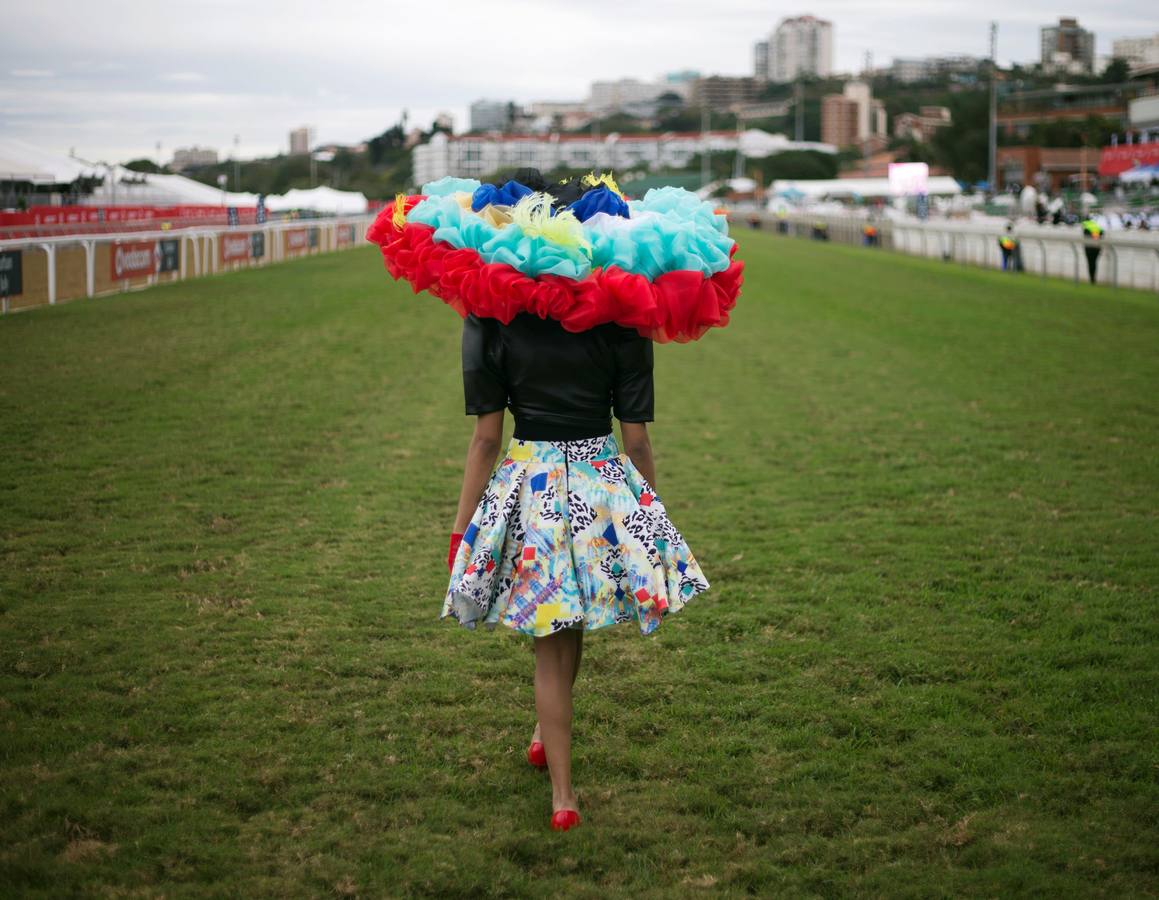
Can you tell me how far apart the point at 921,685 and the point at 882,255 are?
43.8m

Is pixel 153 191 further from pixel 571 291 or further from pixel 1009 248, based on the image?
pixel 571 291

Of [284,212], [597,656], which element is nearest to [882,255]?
[284,212]

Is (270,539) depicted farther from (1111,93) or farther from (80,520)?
(1111,93)

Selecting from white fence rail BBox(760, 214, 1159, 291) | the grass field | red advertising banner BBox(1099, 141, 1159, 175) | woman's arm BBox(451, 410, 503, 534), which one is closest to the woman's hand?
woman's arm BBox(451, 410, 503, 534)

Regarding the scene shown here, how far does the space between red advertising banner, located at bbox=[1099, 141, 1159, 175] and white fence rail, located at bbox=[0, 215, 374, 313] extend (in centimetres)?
3974

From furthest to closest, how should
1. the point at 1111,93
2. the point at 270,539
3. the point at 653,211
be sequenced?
1. the point at 1111,93
2. the point at 270,539
3. the point at 653,211

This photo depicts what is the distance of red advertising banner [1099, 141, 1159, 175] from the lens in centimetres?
5516

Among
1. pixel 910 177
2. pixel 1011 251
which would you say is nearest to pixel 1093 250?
pixel 1011 251

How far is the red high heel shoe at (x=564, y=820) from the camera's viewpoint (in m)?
3.93

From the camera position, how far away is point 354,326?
20.0 meters

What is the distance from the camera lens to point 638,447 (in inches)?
157

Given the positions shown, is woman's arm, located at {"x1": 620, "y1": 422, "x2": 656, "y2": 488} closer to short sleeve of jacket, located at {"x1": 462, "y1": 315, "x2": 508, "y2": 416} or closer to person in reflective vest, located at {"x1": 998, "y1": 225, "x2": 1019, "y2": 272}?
short sleeve of jacket, located at {"x1": 462, "y1": 315, "x2": 508, "y2": 416}

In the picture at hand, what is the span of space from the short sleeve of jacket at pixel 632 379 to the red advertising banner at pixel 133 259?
71.9 ft

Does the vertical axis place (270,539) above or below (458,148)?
below
